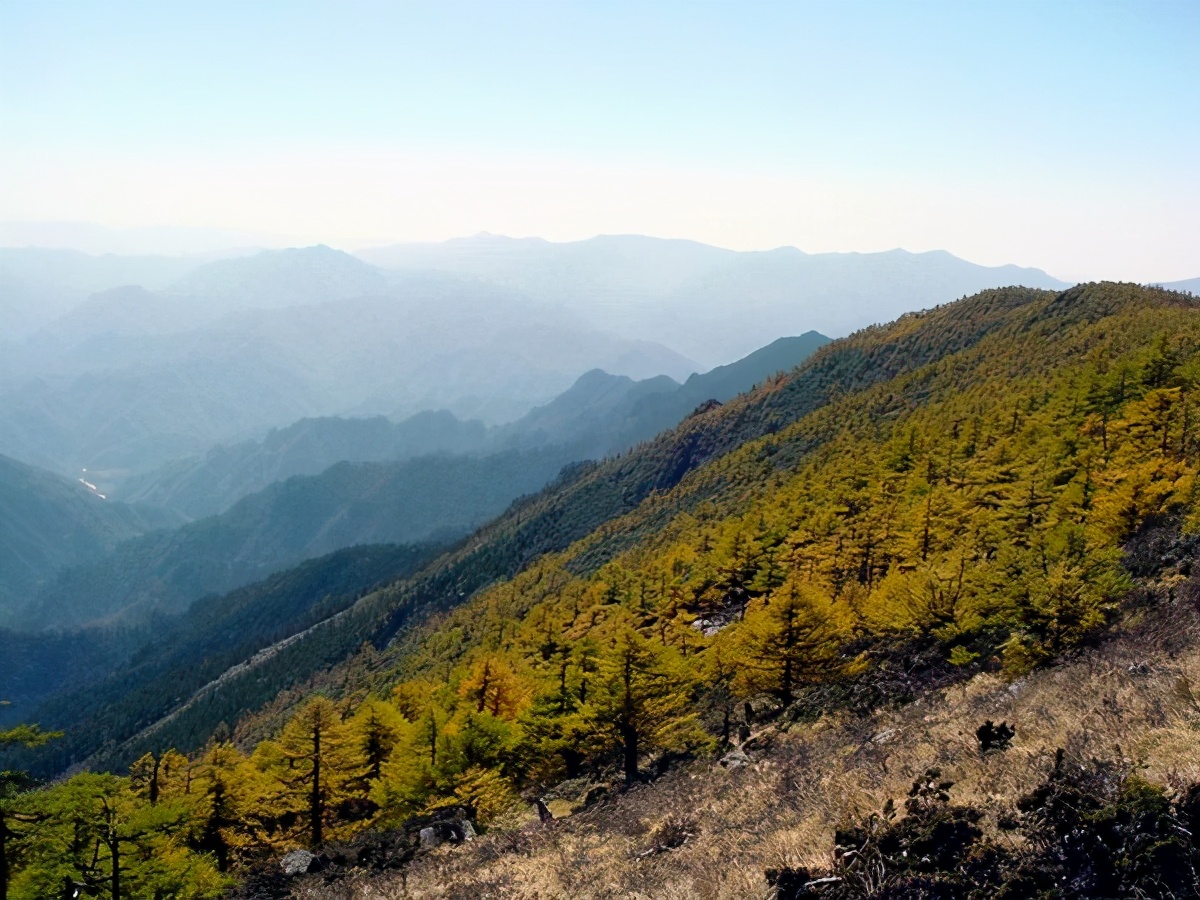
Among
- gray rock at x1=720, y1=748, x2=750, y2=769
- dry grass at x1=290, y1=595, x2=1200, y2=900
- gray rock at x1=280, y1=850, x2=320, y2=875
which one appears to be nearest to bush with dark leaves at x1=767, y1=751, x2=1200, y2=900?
dry grass at x1=290, y1=595, x2=1200, y2=900

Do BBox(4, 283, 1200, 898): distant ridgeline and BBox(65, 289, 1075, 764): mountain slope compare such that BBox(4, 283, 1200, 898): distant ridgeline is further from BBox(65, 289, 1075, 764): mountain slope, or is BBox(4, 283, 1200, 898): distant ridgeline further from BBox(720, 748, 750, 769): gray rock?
BBox(65, 289, 1075, 764): mountain slope

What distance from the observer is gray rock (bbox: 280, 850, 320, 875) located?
2628cm

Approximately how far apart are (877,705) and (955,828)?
18424mm

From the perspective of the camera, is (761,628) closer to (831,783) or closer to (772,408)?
(831,783)

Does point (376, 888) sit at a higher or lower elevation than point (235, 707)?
higher

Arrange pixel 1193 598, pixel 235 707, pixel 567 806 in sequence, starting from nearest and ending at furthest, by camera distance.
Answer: pixel 1193 598 → pixel 567 806 → pixel 235 707

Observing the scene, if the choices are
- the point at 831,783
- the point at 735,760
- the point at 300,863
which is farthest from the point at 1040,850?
the point at 300,863

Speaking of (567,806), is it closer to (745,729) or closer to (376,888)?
(745,729)

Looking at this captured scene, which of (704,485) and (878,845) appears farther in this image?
(704,485)

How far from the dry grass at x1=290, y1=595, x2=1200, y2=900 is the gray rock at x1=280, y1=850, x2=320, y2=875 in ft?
21.5

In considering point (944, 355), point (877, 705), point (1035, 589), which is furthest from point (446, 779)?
point (944, 355)

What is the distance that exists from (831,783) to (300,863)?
71.5 ft

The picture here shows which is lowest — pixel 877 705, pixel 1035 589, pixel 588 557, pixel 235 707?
pixel 235 707

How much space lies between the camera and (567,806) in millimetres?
31344
